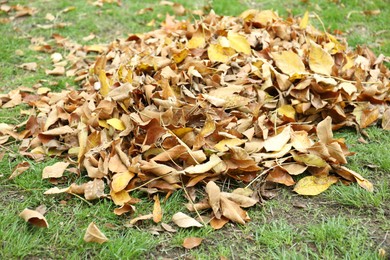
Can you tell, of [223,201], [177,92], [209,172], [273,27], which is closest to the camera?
[223,201]

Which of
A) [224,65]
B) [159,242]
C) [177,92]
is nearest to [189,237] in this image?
[159,242]

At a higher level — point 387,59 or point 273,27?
point 273,27

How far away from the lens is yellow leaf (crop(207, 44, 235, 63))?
10.9 ft

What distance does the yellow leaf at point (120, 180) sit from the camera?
2.48m

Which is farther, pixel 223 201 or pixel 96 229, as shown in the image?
pixel 223 201

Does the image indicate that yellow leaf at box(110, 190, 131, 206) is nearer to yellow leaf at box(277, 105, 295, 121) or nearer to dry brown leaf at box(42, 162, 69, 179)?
dry brown leaf at box(42, 162, 69, 179)

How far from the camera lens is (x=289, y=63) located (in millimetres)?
3273

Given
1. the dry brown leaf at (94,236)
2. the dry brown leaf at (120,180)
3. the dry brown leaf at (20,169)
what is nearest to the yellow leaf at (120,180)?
the dry brown leaf at (120,180)

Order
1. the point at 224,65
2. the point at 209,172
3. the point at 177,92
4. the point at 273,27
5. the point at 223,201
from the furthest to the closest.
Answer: the point at 273,27, the point at 224,65, the point at 177,92, the point at 209,172, the point at 223,201

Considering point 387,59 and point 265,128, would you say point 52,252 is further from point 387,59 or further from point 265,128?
point 387,59

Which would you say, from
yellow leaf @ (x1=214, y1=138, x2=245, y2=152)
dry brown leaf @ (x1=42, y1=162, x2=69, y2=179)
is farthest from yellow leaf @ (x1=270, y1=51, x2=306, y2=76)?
dry brown leaf @ (x1=42, y1=162, x2=69, y2=179)

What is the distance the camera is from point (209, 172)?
2.59 meters

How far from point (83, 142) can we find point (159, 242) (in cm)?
88

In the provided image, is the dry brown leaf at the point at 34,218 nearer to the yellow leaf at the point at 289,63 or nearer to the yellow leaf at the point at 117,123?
the yellow leaf at the point at 117,123
